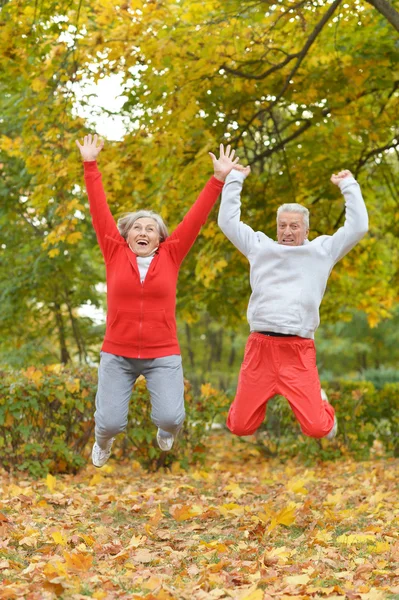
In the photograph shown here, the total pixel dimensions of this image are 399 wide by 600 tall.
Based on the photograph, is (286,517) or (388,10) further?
(388,10)

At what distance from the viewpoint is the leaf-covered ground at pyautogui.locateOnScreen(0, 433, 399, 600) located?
13.1 ft

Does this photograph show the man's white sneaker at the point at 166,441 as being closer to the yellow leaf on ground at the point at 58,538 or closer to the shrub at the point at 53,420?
the yellow leaf on ground at the point at 58,538

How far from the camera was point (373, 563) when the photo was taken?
4.56 meters

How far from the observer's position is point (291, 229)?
5785 mm

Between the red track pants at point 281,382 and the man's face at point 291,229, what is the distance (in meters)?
0.69

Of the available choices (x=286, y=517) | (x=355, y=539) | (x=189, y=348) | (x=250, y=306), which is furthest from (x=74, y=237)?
(x=189, y=348)

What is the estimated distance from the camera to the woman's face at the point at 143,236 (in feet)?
18.6

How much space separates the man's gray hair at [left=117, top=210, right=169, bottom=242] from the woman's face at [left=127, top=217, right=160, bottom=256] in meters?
0.03

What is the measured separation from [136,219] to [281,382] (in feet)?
4.99

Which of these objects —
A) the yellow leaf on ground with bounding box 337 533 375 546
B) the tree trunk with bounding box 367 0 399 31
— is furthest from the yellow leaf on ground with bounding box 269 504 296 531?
the tree trunk with bounding box 367 0 399 31

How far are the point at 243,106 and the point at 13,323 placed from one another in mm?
6075

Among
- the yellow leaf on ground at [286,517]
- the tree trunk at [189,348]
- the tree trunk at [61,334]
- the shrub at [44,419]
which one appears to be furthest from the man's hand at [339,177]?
the tree trunk at [189,348]

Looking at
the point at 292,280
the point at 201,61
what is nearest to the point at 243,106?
the point at 201,61

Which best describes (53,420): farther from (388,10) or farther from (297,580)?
(388,10)
